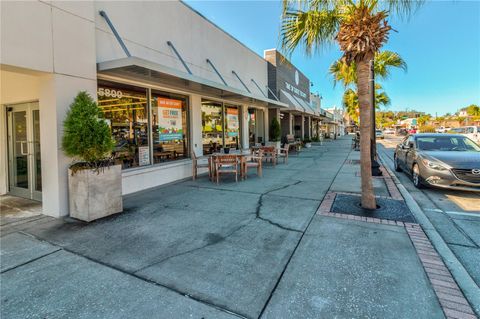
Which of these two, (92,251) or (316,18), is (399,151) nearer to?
(316,18)

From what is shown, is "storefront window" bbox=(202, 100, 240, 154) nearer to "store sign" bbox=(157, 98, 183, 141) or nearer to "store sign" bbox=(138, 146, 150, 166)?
"store sign" bbox=(157, 98, 183, 141)

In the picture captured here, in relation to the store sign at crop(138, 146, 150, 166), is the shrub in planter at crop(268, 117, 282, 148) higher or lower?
higher

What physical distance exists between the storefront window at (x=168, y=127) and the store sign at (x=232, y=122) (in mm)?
3319

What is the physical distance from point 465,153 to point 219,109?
8.51 meters

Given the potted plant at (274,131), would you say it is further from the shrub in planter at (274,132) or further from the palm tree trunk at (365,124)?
the palm tree trunk at (365,124)

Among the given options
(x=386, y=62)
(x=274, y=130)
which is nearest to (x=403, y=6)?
(x=386, y=62)

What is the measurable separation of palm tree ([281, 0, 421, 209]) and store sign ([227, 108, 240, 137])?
6.60 metres

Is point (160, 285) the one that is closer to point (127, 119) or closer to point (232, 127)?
point (127, 119)

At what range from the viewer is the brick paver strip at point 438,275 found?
2369 mm

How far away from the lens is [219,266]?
3.21 m

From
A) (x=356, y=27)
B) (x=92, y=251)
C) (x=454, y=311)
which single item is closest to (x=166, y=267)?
(x=92, y=251)

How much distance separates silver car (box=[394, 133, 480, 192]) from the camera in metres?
6.24

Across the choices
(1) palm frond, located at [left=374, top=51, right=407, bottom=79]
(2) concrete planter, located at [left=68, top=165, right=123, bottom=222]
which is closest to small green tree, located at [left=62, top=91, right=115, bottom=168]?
(2) concrete planter, located at [left=68, top=165, right=123, bottom=222]

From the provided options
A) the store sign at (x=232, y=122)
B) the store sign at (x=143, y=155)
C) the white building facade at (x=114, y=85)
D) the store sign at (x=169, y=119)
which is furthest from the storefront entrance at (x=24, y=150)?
the store sign at (x=232, y=122)
